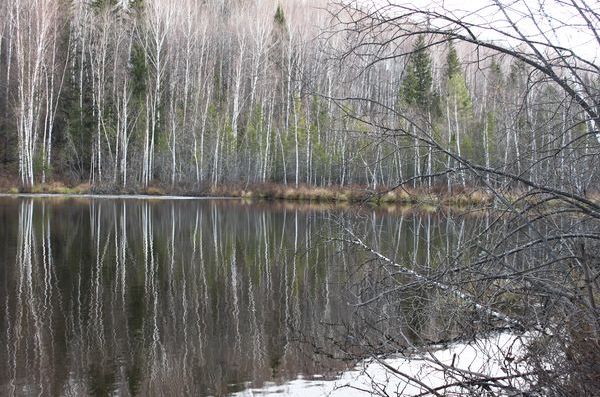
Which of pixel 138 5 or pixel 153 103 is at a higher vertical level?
pixel 138 5

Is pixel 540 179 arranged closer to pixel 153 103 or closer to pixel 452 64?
pixel 452 64

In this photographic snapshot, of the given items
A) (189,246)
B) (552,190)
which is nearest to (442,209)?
(552,190)

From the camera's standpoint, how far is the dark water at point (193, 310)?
190 inches

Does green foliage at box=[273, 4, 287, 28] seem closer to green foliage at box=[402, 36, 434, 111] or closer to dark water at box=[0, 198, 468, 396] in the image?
dark water at box=[0, 198, 468, 396]

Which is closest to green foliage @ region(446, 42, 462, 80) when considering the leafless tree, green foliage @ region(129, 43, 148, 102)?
the leafless tree

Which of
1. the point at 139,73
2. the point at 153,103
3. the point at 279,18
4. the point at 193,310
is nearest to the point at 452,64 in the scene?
the point at 193,310

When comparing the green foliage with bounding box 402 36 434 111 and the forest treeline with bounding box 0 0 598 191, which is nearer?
the green foliage with bounding box 402 36 434 111

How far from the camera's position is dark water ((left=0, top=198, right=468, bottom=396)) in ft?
Result: 15.8

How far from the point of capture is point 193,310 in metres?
7.49

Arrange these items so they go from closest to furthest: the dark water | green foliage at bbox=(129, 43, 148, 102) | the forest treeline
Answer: the dark water, the forest treeline, green foliage at bbox=(129, 43, 148, 102)

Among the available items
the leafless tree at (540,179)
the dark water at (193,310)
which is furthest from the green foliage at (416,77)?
the dark water at (193,310)

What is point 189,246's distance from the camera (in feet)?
44.7

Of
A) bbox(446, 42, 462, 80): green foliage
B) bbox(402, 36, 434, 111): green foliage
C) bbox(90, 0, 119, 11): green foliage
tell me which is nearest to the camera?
bbox(446, 42, 462, 80): green foliage

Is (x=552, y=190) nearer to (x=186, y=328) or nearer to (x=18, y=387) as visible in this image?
(x=18, y=387)
